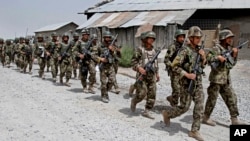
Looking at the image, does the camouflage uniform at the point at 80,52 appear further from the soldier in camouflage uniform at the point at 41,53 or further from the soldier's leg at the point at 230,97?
the soldier's leg at the point at 230,97

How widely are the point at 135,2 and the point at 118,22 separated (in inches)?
154

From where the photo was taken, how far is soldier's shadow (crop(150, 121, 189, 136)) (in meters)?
6.61

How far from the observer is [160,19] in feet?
68.9

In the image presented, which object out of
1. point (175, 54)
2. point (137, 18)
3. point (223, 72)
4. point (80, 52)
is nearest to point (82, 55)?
point (80, 52)

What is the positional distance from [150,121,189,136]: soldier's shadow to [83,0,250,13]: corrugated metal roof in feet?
48.8

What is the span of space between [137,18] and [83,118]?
16005 millimetres

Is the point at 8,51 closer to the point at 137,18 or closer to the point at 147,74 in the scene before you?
the point at 137,18

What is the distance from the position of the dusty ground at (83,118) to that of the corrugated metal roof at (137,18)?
9647 millimetres

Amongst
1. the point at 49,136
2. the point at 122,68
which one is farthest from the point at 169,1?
the point at 49,136

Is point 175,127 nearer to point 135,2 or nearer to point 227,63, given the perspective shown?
point 227,63

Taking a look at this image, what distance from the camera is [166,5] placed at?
23.2 m

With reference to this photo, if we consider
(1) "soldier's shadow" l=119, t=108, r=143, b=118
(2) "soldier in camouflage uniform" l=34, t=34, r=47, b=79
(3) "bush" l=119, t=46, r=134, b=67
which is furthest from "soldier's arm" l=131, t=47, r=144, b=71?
(3) "bush" l=119, t=46, r=134, b=67

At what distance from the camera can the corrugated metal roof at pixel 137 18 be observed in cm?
2042

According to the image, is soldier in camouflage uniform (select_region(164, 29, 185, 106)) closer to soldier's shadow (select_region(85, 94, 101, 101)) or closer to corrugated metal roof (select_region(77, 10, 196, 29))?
soldier's shadow (select_region(85, 94, 101, 101))
